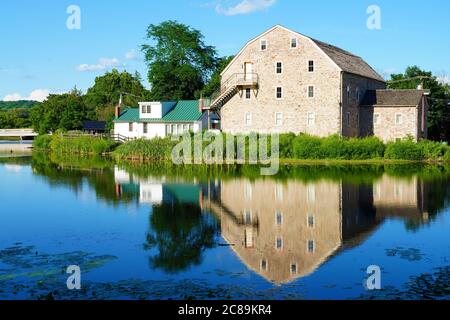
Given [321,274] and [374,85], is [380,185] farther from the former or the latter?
[374,85]

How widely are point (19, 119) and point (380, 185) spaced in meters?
133

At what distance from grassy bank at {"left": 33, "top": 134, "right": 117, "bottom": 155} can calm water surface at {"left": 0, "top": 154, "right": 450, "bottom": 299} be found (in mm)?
36041

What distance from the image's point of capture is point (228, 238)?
22703 mm

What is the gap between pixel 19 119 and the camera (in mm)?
154625

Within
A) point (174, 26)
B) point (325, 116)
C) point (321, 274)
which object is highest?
point (174, 26)

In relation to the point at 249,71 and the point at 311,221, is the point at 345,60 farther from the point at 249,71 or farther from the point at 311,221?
the point at 311,221

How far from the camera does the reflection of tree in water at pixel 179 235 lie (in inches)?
759

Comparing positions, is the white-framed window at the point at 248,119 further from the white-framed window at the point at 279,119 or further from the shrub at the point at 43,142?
the shrub at the point at 43,142

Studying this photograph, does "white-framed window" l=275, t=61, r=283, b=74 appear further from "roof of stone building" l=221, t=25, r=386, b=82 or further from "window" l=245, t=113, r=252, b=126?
"window" l=245, t=113, r=252, b=126

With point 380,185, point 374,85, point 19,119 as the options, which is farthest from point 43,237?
point 19,119

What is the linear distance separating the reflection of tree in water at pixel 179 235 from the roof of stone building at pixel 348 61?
121ft

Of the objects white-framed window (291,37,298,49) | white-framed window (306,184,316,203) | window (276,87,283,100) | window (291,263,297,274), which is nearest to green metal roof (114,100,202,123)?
window (276,87,283,100)

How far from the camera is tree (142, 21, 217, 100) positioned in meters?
91.6

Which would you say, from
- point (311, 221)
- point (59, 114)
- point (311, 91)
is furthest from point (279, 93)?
point (59, 114)
